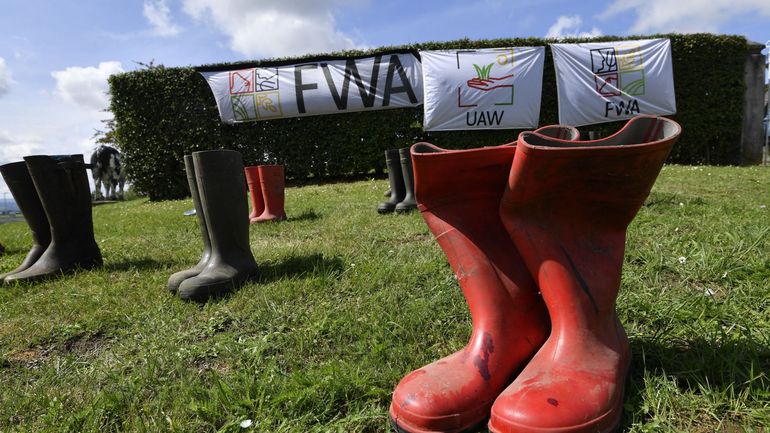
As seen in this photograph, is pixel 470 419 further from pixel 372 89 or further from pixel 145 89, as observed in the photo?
pixel 145 89

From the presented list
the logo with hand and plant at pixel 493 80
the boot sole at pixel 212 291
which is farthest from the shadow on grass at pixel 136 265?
the logo with hand and plant at pixel 493 80

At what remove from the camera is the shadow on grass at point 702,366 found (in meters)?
1.01

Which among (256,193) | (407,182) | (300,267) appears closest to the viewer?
(300,267)

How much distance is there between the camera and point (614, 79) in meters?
7.93

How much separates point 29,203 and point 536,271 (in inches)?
126

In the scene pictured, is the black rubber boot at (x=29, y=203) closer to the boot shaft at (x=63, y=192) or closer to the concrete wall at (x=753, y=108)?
the boot shaft at (x=63, y=192)

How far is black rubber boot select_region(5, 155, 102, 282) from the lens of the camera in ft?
8.42

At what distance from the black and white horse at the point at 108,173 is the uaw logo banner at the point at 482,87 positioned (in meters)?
8.55

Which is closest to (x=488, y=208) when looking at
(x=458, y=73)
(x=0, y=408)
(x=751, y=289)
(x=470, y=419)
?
(x=470, y=419)

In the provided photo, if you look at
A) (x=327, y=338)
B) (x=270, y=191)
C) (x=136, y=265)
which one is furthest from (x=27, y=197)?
(x=327, y=338)

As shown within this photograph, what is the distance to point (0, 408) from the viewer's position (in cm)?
123

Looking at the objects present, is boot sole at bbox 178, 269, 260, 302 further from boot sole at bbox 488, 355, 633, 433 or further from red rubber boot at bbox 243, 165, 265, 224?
red rubber boot at bbox 243, 165, 265, 224

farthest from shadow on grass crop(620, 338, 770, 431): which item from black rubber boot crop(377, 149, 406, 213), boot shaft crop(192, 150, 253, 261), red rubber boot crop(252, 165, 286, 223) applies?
red rubber boot crop(252, 165, 286, 223)

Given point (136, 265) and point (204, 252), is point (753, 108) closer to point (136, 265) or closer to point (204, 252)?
point (204, 252)
